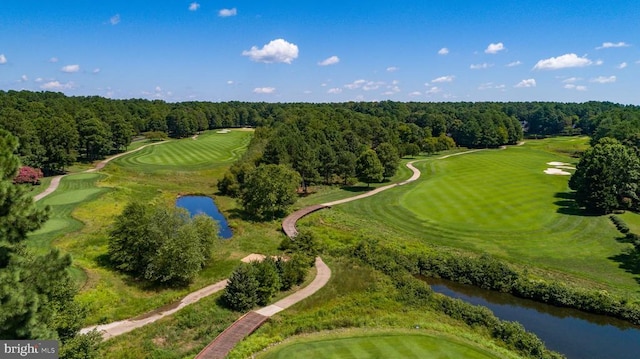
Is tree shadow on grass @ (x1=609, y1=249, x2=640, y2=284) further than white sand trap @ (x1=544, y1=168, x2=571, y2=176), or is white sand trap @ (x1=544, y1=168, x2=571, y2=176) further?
white sand trap @ (x1=544, y1=168, x2=571, y2=176)

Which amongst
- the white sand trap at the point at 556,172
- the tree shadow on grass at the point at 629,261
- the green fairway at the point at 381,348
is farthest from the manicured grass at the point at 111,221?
the white sand trap at the point at 556,172

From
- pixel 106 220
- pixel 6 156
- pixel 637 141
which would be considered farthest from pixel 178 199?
pixel 637 141

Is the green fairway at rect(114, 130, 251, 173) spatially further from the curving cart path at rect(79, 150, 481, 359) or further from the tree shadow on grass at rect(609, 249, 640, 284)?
the tree shadow on grass at rect(609, 249, 640, 284)

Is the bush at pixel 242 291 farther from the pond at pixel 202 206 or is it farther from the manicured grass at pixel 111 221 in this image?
the pond at pixel 202 206

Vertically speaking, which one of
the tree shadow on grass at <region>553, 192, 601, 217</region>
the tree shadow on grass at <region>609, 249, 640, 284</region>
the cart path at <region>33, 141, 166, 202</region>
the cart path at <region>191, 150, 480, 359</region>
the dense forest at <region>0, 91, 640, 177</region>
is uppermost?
the dense forest at <region>0, 91, 640, 177</region>

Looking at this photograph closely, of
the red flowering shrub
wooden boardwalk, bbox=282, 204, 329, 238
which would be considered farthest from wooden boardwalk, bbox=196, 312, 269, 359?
the red flowering shrub

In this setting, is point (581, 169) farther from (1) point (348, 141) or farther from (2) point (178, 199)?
(2) point (178, 199)

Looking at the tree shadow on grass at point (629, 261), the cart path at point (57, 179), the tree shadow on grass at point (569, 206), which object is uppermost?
the cart path at point (57, 179)

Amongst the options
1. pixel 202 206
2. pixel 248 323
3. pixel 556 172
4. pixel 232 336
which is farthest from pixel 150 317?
pixel 556 172
